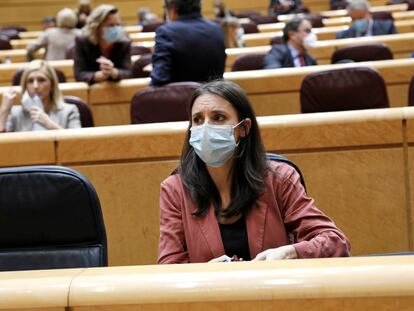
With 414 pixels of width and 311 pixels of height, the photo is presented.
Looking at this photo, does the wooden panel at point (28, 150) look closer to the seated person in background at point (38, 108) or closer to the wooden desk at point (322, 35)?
the seated person in background at point (38, 108)

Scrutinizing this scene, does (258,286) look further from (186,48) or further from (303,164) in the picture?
(186,48)

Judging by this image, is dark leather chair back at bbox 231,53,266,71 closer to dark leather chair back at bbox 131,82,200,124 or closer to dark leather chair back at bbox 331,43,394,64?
dark leather chair back at bbox 331,43,394,64

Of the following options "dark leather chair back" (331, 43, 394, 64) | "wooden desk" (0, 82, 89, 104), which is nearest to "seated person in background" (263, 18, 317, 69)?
"dark leather chair back" (331, 43, 394, 64)

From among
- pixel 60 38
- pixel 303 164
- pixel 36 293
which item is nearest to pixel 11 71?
pixel 60 38

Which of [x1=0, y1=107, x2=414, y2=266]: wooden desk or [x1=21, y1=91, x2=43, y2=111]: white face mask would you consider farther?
[x1=21, y1=91, x2=43, y2=111]: white face mask

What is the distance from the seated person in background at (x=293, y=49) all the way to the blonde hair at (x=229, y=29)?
6.82ft

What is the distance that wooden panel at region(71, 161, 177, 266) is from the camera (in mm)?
3016

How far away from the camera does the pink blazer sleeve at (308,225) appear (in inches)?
79.5

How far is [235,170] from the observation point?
2195 mm

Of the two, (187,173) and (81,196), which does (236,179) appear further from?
(81,196)

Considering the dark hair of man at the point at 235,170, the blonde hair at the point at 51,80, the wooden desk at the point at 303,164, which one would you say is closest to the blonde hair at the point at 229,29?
the blonde hair at the point at 51,80

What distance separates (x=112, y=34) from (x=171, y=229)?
2830mm

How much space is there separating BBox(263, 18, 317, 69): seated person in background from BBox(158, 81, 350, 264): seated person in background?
3116 mm

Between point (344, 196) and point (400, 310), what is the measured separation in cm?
177
